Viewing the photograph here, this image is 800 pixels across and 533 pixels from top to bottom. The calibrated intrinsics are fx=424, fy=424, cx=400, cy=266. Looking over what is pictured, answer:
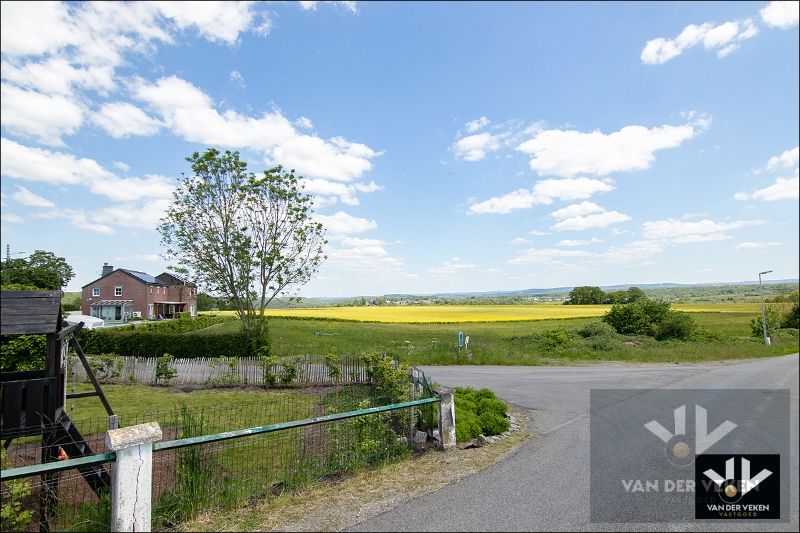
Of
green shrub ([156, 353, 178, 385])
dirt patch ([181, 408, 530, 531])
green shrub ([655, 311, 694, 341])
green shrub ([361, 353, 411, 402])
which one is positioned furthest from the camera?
green shrub ([655, 311, 694, 341])

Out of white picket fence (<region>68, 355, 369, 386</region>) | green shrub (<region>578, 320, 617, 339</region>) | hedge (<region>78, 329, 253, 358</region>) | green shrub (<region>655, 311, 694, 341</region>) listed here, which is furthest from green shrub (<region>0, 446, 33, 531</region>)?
green shrub (<region>578, 320, 617, 339</region>)

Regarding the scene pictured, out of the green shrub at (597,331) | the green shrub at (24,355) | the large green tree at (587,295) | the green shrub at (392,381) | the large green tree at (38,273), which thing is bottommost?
the green shrub at (597,331)

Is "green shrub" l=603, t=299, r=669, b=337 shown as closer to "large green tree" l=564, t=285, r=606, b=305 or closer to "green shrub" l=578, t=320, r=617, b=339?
"green shrub" l=578, t=320, r=617, b=339

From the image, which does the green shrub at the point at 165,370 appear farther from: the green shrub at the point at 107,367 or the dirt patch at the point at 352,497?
the dirt patch at the point at 352,497

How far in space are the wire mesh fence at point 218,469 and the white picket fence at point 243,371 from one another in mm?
7590

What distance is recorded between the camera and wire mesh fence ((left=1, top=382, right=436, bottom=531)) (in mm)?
4691

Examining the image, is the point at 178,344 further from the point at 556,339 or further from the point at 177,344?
the point at 556,339

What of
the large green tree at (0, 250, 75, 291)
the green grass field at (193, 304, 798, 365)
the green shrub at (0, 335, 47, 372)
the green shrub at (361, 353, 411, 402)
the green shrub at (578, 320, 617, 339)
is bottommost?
the green grass field at (193, 304, 798, 365)

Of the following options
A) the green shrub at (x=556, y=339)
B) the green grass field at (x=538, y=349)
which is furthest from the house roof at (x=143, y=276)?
the green shrub at (x=556, y=339)

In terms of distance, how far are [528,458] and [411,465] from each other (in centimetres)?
188

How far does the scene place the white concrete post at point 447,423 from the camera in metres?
7.29

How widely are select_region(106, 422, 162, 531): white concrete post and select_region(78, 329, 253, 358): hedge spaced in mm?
19123

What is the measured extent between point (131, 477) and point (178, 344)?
67.6ft

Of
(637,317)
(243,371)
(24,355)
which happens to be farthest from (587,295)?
(24,355)
